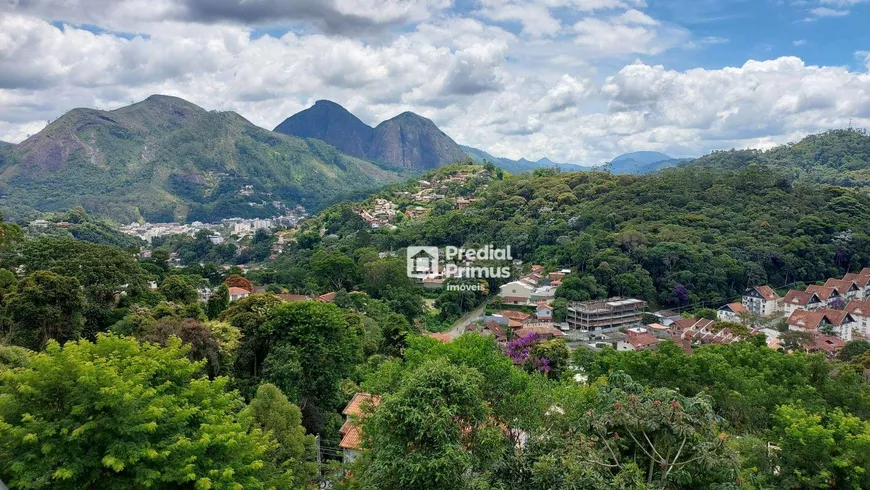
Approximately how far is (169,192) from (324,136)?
293 feet

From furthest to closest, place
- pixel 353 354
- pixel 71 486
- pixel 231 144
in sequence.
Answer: pixel 231 144, pixel 353 354, pixel 71 486

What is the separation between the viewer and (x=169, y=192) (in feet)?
305

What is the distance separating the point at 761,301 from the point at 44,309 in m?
32.5

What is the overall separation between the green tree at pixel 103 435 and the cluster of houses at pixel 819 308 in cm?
2543

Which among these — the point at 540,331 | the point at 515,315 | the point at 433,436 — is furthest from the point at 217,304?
the point at 515,315

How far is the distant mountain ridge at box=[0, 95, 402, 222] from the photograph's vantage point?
278ft

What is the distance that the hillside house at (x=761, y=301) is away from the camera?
29.1 metres

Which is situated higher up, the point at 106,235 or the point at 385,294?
the point at 106,235

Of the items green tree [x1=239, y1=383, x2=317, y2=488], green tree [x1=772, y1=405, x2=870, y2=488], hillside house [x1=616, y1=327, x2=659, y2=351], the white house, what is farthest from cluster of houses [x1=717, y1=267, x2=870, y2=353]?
green tree [x1=239, y1=383, x2=317, y2=488]

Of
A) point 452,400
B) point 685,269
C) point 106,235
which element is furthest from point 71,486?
point 106,235

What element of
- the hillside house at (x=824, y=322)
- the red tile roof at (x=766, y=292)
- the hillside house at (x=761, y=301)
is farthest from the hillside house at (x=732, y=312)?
the hillside house at (x=824, y=322)

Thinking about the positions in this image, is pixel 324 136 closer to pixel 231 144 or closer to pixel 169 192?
pixel 231 144

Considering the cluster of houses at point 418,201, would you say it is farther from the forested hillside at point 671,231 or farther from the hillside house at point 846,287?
the hillside house at point 846,287

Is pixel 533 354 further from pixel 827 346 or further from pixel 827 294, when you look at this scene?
pixel 827 294
